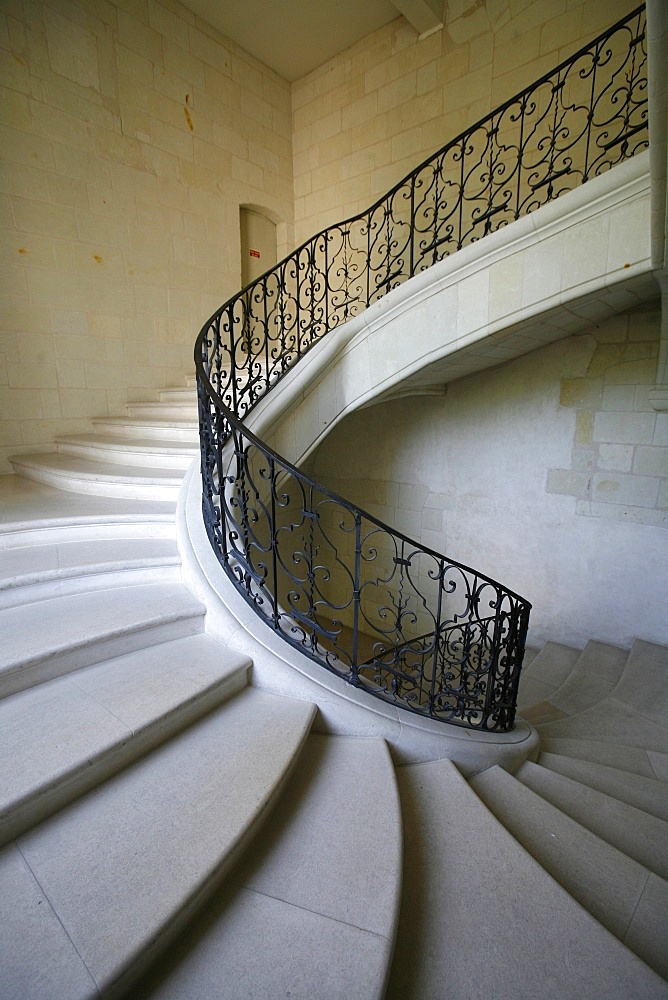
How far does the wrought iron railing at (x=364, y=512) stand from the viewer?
2.16 meters

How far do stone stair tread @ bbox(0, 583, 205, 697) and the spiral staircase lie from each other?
1 centimetres

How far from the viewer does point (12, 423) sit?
13.9 feet

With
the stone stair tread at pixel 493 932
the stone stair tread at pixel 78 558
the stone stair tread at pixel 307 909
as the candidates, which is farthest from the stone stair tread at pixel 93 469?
the stone stair tread at pixel 493 932

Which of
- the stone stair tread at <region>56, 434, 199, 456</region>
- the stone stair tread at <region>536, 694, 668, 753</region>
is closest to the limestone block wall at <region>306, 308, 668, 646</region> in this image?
the stone stair tread at <region>536, 694, 668, 753</region>

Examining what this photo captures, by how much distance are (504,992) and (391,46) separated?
26.3ft

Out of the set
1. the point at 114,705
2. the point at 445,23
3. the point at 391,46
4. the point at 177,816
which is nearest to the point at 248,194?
the point at 391,46

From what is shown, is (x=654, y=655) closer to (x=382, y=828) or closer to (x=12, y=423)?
(x=382, y=828)

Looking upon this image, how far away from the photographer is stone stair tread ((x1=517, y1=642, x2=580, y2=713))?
369 centimetres

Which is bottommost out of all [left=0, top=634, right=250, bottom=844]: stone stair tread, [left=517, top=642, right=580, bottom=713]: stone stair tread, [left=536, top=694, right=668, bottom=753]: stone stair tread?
[left=517, top=642, right=580, bottom=713]: stone stair tread

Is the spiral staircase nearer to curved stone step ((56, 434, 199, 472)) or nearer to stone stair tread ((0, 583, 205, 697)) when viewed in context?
stone stair tread ((0, 583, 205, 697))

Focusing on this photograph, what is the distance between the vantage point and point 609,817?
6.31 ft

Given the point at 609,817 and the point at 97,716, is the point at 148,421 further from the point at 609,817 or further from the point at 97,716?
the point at 609,817

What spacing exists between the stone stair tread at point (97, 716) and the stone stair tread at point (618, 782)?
1860mm

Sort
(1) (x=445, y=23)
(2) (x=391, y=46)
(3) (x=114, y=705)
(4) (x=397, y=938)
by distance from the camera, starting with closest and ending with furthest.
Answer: (4) (x=397, y=938) → (3) (x=114, y=705) → (1) (x=445, y=23) → (2) (x=391, y=46)
